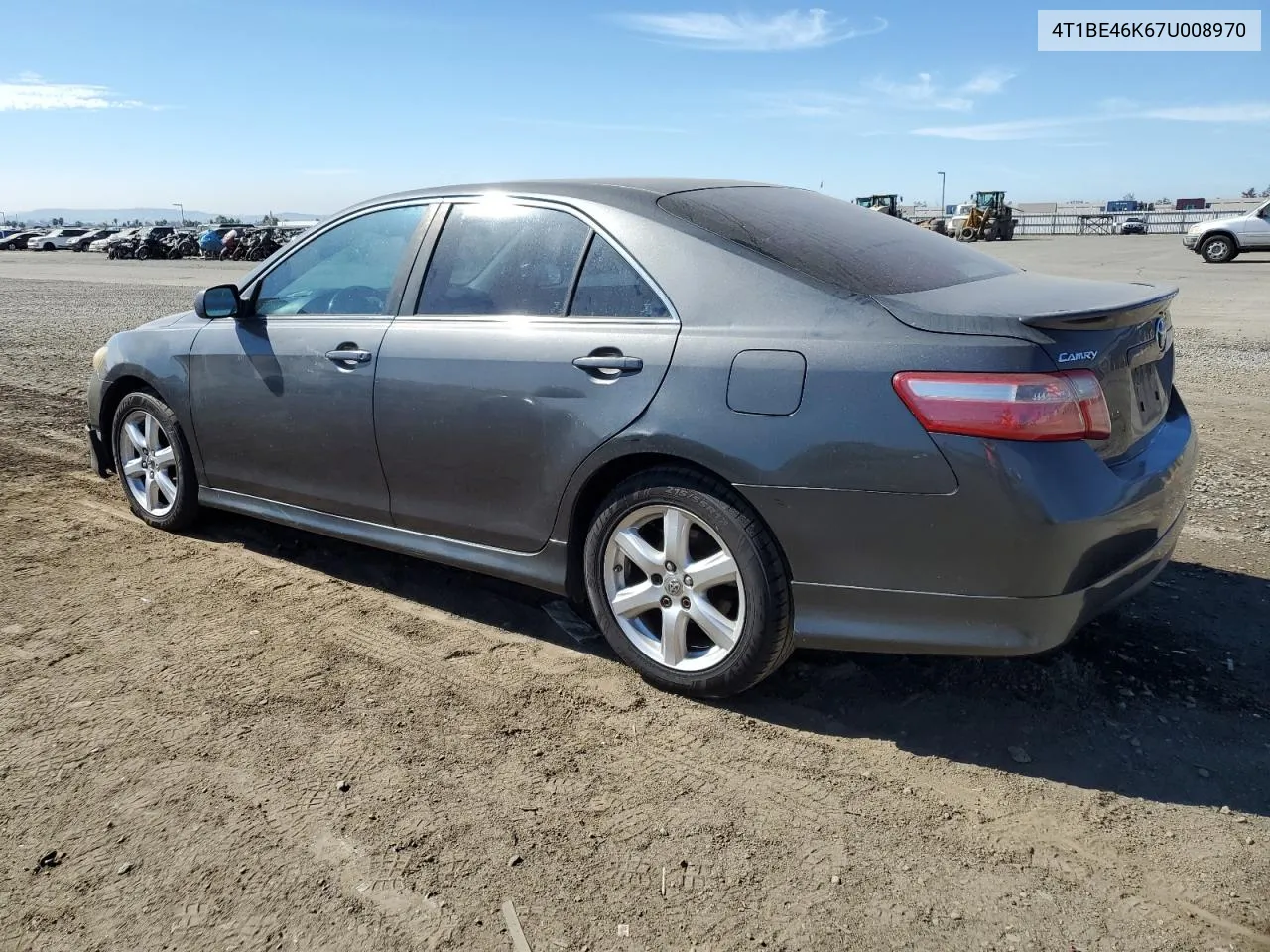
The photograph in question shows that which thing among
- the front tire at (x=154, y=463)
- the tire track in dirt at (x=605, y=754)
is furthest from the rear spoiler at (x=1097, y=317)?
the front tire at (x=154, y=463)

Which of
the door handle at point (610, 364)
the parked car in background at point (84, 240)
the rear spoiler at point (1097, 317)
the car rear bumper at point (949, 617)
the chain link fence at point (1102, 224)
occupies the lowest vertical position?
the car rear bumper at point (949, 617)

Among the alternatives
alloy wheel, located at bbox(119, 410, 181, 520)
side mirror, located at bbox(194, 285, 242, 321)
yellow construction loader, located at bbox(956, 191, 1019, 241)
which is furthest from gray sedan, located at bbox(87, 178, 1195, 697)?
yellow construction loader, located at bbox(956, 191, 1019, 241)

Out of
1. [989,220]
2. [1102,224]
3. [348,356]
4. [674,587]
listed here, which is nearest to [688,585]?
[674,587]

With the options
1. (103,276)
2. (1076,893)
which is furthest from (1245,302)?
(103,276)

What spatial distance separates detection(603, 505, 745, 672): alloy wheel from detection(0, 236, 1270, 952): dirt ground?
19 cm

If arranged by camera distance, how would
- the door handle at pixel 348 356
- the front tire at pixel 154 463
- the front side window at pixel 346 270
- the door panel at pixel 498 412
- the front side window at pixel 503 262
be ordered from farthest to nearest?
the front tire at pixel 154 463
the front side window at pixel 346 270
the door handle at pixel 348 356
the front side window at pixel 503 262
the door panel at pixel 498 412

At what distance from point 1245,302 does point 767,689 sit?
50.1 ft

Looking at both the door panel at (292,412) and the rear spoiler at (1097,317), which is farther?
the door panel at (292,412)

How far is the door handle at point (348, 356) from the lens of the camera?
3994 millimetres

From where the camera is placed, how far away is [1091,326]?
2854 mm

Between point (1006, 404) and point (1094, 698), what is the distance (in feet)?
3.80

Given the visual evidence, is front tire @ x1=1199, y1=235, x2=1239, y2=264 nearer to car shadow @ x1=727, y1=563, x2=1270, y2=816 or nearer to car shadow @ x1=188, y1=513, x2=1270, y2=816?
car shadow @ x1=188, y1=513, x2=1270, y2=816

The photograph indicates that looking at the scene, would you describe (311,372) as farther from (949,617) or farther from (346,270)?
(949,617)

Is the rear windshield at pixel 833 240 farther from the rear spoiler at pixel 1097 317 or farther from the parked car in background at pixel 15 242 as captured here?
the parked car in background at pixel 15 242
